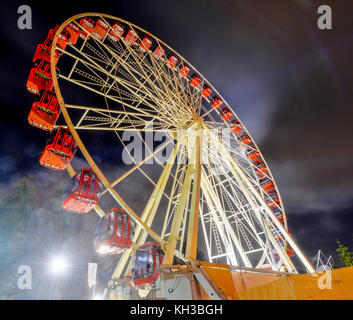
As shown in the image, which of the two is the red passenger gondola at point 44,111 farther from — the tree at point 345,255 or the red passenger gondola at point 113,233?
the tree at point 345,255

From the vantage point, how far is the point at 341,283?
3.10 metres

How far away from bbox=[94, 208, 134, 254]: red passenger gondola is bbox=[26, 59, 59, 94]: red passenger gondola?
584cm

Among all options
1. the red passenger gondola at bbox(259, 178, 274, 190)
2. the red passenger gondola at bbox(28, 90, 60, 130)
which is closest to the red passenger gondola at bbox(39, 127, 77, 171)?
the red passenger gondola at bbox(28, 90, 60, 130)

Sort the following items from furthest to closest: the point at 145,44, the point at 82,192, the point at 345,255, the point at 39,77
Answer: the point at 345,255 → the point at 145,44 → the point at 39,77 → the point at 82,192

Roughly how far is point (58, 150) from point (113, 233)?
3.45 m

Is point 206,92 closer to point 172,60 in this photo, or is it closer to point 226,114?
point 226,114

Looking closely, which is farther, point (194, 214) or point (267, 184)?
point (267, 184)

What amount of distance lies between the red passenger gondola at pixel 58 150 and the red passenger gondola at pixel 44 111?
0.51m

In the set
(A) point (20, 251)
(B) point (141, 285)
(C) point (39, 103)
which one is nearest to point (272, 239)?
(B) point (141, 285)

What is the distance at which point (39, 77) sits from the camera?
30.5ft

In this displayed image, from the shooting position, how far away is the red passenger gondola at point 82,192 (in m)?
7.45

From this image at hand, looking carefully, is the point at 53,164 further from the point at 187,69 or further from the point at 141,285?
the point at 187,69

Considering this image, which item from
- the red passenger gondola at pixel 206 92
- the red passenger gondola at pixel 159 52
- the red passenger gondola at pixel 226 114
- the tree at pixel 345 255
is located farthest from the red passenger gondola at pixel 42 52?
the tree at pixel 345 255

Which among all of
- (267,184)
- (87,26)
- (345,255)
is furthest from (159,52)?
(345,255)
